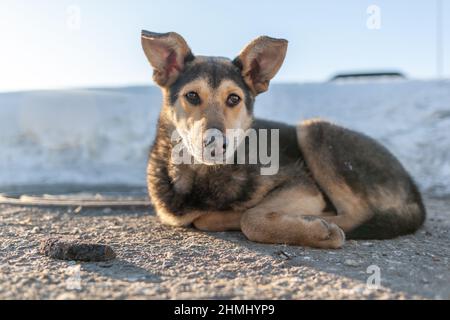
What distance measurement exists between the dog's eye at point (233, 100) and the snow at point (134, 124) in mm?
6694

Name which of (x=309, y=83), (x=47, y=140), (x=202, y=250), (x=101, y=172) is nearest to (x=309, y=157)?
(x=202, y=250)

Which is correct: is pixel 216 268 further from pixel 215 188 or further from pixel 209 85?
pixel 209 85

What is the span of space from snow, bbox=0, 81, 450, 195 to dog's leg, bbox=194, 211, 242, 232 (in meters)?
6.51

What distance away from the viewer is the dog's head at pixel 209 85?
4222mm

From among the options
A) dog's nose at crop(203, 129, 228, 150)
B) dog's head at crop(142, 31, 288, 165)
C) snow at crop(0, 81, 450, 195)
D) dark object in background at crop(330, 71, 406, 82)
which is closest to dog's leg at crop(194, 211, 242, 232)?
dog's head at crop(142, 31, 288, 165)

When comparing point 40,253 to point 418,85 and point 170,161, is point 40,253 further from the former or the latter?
point 418,85

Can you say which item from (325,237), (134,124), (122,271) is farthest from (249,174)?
(134,124)

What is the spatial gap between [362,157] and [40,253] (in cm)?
319

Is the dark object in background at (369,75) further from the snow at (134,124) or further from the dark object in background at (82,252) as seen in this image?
the dark object in background at (82,252)

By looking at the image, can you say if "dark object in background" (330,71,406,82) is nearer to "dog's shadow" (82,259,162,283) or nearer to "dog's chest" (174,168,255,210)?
"dog's chest" (174,168,255,210)

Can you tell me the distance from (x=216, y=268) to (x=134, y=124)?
10058 millimetres

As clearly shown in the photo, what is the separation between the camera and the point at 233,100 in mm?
4660

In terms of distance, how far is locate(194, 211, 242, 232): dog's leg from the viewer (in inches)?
190

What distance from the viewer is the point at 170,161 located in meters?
5.06
